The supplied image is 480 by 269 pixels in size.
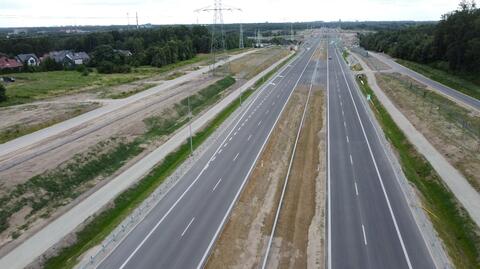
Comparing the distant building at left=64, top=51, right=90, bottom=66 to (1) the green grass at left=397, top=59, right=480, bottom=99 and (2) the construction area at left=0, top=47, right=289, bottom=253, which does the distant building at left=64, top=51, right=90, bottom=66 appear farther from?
(1) the green grass at left=397, top=59, right=480, bottom=99

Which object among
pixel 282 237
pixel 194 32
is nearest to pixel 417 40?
pixel 194 32

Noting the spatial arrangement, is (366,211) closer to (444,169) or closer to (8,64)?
(444,169)

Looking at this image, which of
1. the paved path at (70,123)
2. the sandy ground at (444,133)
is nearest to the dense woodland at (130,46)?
the paved path at (70,123)

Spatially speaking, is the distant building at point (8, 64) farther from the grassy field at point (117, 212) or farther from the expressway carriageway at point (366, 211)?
the expressway carriageway at point (366, 211)

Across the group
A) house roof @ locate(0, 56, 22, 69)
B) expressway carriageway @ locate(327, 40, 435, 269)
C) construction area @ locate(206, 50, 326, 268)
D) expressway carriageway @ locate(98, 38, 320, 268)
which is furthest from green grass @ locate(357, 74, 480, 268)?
house roof @ locate(0, 56, 22, 69)

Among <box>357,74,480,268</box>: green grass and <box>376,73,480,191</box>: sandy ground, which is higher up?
<box>376,73,480,191</box>: sandy ground
